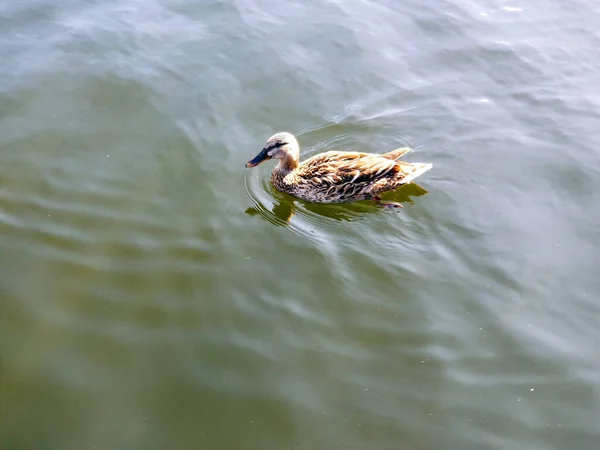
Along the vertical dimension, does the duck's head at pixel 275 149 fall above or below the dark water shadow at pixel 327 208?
above

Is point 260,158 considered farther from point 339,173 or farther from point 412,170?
point 412,170

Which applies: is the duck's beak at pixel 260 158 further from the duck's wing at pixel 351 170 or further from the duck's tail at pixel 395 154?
the duck's tail at pixel 395 154

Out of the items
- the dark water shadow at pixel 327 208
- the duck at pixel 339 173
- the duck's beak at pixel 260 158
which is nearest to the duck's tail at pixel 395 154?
the duck at pixel 339 173

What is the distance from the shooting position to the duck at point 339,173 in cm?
654

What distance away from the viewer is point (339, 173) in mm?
6547

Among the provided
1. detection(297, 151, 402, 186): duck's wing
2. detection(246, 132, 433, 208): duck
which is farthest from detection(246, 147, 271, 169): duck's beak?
detection(297, 151, 402, 186): duck's wing

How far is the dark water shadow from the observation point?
6.43 metres

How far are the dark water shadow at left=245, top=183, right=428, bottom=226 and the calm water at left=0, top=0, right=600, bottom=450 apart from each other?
4 centimetres

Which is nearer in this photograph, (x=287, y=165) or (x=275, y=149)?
(x=275, y=149)

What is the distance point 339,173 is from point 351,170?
15cm

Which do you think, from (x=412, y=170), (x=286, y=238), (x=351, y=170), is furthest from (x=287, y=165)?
(x=412, y=170)

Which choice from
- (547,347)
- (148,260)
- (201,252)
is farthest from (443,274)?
(148,260)

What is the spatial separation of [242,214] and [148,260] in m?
1.25

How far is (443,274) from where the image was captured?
560cm
